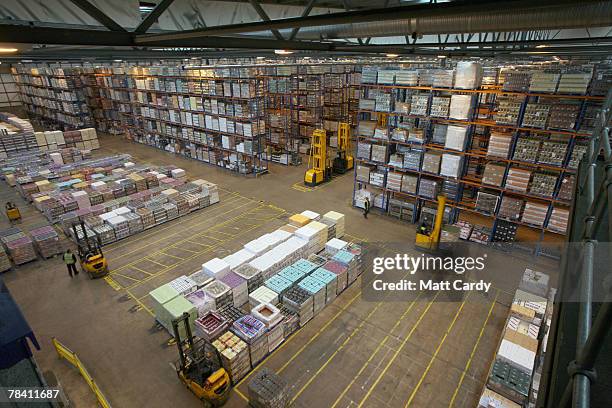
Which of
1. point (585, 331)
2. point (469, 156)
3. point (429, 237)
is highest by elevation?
point (585, 331)

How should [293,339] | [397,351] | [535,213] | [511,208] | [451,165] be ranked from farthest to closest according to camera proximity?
[451,165] → [511,208] → [535,213] → [293,339] → [397,351]

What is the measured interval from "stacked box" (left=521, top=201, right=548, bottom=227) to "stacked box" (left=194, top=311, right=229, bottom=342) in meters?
10.7

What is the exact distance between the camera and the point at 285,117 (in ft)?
74.8

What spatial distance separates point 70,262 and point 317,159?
1265 cm

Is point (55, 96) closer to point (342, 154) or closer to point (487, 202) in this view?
point (342, 154)

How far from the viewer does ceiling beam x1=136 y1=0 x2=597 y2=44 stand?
271 cm

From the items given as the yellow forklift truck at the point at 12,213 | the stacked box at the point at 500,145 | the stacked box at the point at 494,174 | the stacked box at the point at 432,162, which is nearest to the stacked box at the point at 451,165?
the stacked box at the point at 432,162

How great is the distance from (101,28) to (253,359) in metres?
7.41

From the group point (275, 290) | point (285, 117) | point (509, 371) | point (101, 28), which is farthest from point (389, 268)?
point (285, 117)

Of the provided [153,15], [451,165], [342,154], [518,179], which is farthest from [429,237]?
[153,15]

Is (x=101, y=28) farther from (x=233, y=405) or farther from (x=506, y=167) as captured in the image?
(x=506, y=167)

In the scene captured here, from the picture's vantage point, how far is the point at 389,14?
330 cm

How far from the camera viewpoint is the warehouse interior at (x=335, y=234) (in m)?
4.41

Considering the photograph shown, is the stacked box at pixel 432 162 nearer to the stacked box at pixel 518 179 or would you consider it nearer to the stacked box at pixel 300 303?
the stacked box at pixel 518 179
